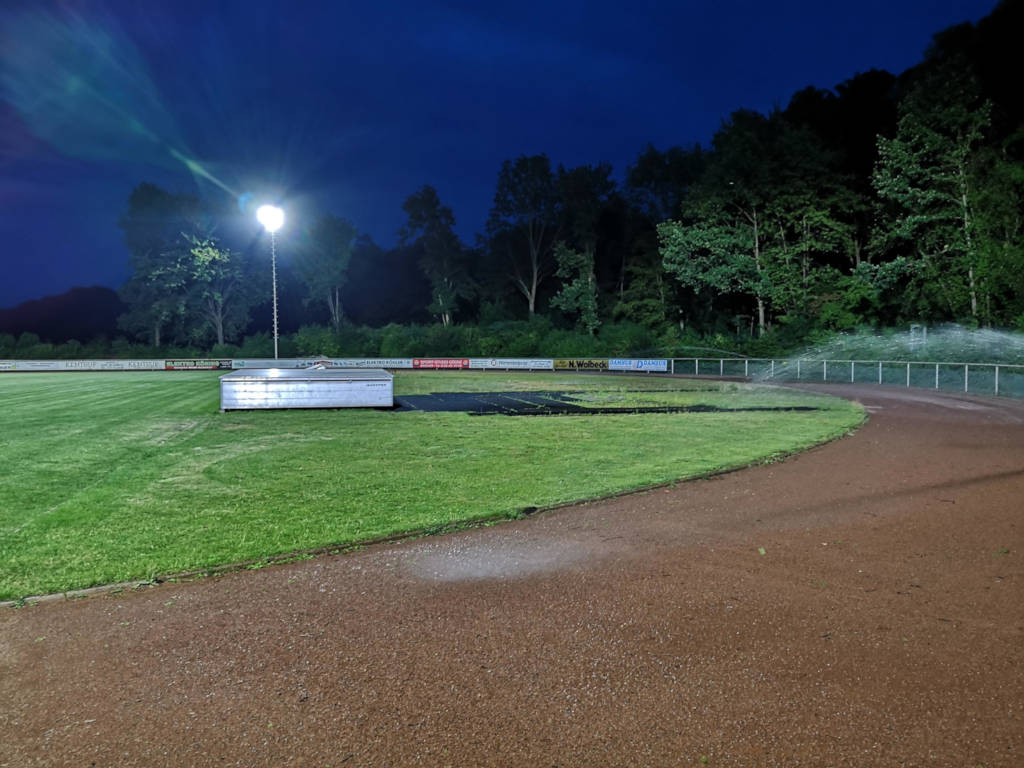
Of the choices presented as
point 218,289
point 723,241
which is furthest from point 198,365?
point 723,241

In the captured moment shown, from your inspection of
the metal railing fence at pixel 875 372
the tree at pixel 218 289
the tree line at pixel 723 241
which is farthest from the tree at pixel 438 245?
the metal railing fence at pixel 875 372

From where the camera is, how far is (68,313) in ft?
355

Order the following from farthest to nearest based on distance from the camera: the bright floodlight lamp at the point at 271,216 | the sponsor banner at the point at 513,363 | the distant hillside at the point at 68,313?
the distant hillside at the point at 68,313 → the sponsor banner at the point at 513,363 → the bright floodlight lamp at the point at 271,216

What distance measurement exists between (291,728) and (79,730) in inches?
40.7

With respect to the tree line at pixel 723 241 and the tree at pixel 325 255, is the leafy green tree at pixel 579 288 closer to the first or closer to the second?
the tree line at pixel 723 241

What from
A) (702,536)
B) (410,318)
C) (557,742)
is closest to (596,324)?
(410,318)

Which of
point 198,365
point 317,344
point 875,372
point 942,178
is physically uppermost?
point 942,178

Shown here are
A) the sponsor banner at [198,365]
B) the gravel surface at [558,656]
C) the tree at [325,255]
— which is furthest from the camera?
the tree at [325,255]

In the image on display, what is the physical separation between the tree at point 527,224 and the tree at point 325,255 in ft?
52.7

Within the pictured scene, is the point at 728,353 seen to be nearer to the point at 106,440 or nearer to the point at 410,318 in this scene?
the point at 106,440

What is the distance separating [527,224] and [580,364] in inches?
894

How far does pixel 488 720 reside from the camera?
3.26 metres

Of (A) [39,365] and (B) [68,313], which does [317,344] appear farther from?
(B) [68,313]

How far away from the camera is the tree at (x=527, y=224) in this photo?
2494 inches
